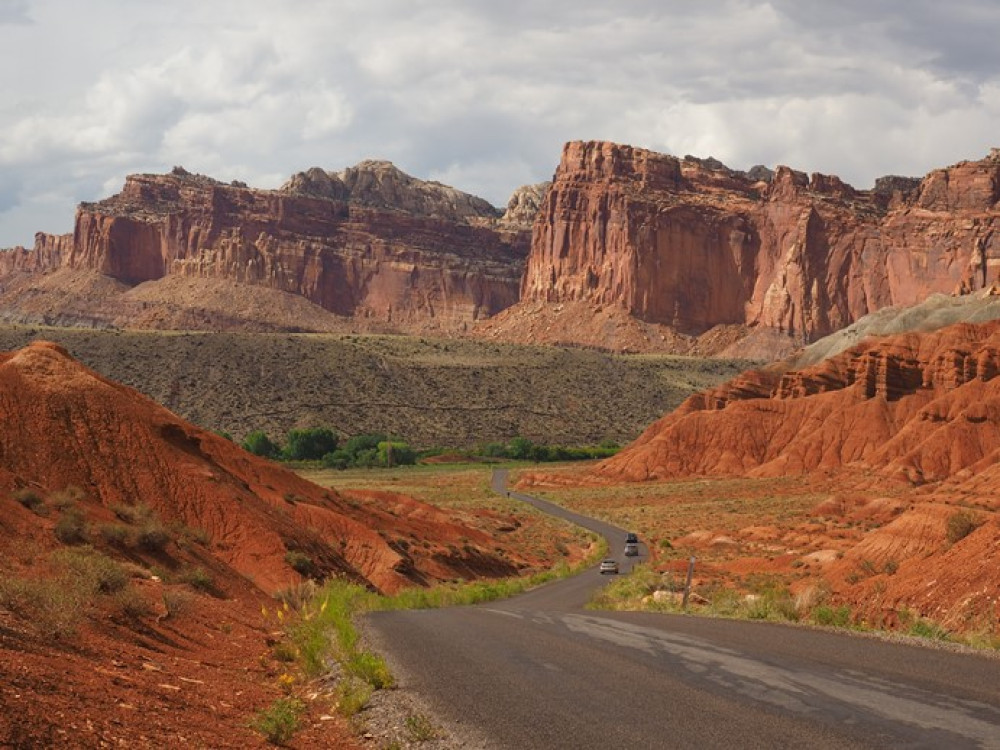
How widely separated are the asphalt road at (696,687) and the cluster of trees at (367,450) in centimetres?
10254

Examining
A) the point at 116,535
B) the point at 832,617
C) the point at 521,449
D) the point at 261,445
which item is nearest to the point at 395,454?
the point at 261,445

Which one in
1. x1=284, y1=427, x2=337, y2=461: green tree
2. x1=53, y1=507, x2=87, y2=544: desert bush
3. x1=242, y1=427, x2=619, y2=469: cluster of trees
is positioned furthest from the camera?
x1=284, y1=427, x2=337, y2=461: green tree

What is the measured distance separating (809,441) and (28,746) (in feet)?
323

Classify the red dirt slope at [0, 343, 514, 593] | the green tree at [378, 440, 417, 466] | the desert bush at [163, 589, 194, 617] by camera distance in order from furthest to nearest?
the green tree at [378, 440, 417, 466]
the red dirt slope at [0, 343, 514, 593]
the desert bush at [163, 589, 194, 617]

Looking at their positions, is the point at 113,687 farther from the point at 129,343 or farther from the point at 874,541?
the point at 129,343

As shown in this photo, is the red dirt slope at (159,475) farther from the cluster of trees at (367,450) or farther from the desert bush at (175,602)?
the cluster of trees at (367,450)

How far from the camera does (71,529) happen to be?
25.9m

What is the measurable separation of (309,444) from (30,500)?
98.1 m

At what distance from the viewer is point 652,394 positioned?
162875 millimetres

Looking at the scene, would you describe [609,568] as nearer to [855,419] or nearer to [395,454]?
[855,419]

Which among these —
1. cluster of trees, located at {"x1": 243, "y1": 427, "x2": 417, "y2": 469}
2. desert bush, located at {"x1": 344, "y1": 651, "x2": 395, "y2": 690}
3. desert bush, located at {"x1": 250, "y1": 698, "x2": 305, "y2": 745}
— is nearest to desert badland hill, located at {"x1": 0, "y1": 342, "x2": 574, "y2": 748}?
desert bush, located at {"x1": 250, "y1": 698, "x2": 305, "y2": 745}

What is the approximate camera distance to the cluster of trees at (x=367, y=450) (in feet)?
399

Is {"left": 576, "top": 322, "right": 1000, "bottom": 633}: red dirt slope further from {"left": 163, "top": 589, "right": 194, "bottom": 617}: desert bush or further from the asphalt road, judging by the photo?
{"left": 163, "top": 589, "right": 194, "bottom": 617}: desert bush

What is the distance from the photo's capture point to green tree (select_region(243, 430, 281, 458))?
11781 centimetres
